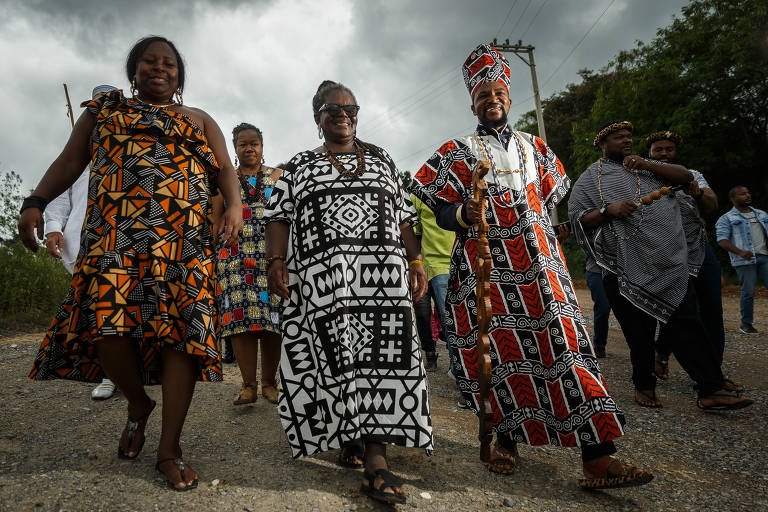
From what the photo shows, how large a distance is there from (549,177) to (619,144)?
162 cm

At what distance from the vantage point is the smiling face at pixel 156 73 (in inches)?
98.7

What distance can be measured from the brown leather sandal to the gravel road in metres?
0.07

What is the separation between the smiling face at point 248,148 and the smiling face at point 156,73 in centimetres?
162

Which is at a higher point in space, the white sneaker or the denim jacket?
the denim jacket

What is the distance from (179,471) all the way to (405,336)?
3.89 ft

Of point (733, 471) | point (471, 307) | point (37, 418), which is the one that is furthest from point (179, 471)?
point (733, 471)

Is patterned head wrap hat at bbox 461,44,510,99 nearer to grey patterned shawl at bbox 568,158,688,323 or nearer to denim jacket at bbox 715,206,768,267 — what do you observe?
grey patterned shawl at bbox 568,158,688,323

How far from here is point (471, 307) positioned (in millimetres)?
2689

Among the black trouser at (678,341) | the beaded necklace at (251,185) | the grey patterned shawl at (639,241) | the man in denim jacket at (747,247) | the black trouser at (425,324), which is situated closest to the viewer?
the black trouser at (678,341)

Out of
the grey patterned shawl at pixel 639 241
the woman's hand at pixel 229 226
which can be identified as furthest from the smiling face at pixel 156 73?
the grey patterned shawl at pixel 639 241

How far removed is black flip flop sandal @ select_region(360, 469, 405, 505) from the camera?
2045 millimetres

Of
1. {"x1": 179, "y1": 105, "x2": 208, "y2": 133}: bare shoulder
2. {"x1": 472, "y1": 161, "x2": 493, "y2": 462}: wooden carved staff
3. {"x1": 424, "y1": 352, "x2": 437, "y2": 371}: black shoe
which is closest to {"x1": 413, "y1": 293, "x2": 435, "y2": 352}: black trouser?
{"x1": 424, "y1": 352, "x2": 437, "y2": 371}: black shoe

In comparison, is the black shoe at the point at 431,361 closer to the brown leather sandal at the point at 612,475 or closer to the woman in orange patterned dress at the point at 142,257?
the brown leather sandal at the point at 612,475

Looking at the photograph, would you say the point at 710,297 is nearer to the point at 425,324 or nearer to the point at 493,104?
the point at 425,324
